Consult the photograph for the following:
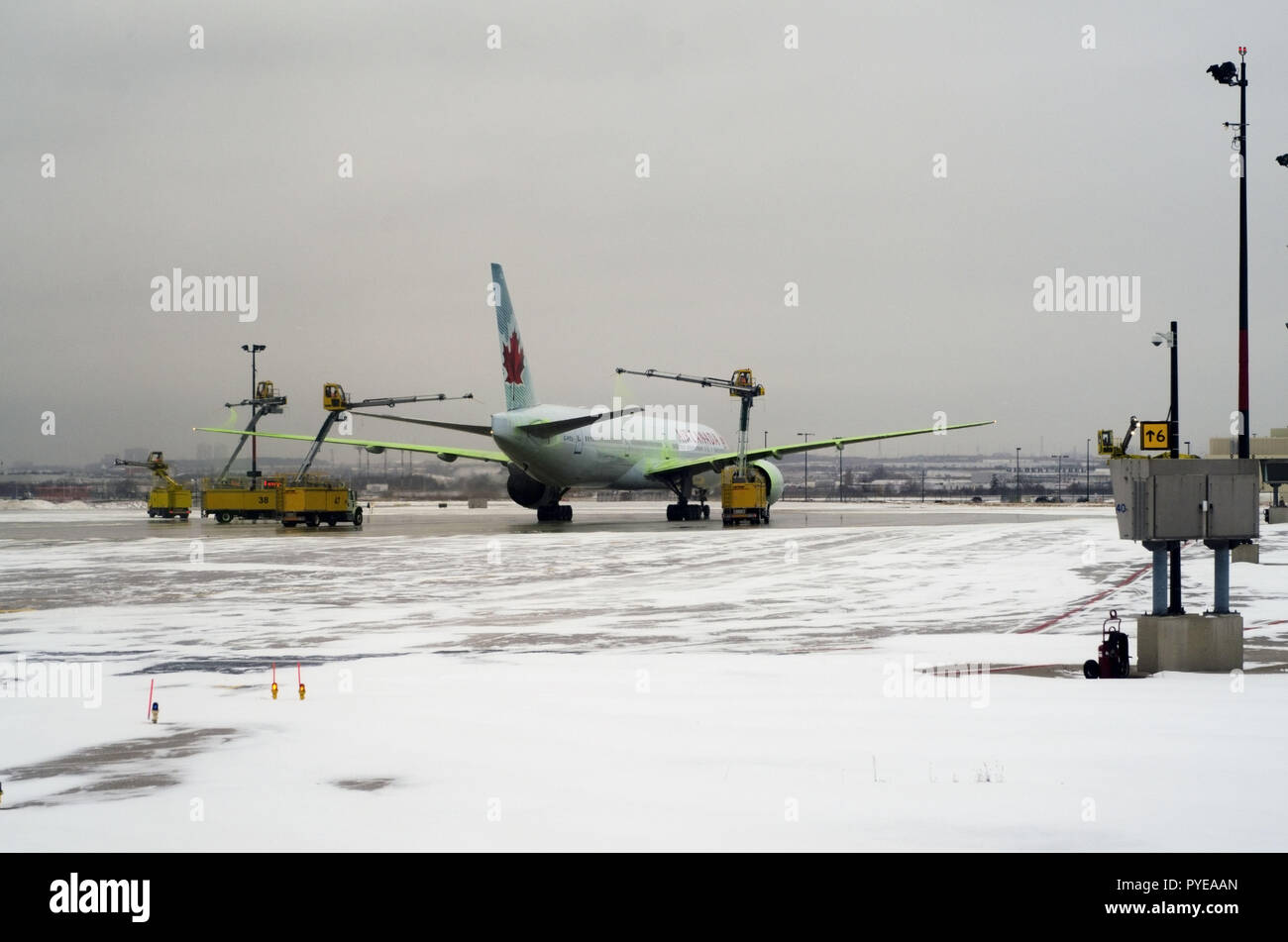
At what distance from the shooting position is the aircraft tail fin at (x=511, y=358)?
5469cm

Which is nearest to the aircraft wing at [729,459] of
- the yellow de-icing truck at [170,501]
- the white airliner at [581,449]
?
the white airliner at [581,449]

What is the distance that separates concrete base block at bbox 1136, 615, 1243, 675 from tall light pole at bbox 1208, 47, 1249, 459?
1055cm

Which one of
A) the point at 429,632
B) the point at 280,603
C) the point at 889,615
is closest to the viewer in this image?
the point at 429,632

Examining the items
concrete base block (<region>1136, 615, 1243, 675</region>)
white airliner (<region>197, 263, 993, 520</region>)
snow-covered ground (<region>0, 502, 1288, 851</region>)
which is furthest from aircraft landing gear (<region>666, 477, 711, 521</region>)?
concrete base block (<region>1136, 615, 1243, 675</region>)

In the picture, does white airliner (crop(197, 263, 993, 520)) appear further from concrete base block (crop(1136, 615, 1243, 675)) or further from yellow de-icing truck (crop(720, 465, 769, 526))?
concrete base block (crop(1136, 615, 1243, 675))

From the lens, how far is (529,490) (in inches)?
2448

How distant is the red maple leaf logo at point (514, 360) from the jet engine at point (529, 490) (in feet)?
24.9

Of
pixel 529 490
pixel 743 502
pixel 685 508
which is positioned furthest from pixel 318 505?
pixel 743 502

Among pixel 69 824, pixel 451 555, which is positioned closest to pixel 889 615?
pixel 69 824

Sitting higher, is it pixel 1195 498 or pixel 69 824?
pixel 1195 498

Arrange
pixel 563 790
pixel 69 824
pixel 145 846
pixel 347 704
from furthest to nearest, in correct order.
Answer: pixel 347 704 < pixel 563 790 < pixel 69 824 < pixel 145 846

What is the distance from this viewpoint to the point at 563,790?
9031mm

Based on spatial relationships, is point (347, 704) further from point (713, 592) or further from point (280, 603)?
point (713, 592)
